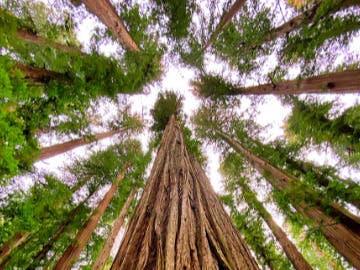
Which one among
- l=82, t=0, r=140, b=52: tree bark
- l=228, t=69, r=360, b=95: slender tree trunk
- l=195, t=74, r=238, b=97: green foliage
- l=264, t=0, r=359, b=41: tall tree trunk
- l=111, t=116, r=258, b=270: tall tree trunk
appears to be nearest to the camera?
l=111, t=116, r=258, b=270: tall tree trunk

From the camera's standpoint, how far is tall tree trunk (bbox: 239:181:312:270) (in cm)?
556

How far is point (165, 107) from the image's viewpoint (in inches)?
370

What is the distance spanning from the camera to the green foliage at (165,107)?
368 inches

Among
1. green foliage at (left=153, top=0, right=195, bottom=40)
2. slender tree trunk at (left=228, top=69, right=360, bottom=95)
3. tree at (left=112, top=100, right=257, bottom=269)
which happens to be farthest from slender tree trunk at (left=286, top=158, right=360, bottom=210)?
green foliage at (left=153, top=0, right=195, bottom=40)

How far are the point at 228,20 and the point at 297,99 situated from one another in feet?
10.2

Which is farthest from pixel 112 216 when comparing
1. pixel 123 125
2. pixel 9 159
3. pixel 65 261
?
pixel 9 159

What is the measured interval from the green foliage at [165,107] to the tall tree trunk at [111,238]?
3170mm

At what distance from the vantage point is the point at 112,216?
27.9 feet

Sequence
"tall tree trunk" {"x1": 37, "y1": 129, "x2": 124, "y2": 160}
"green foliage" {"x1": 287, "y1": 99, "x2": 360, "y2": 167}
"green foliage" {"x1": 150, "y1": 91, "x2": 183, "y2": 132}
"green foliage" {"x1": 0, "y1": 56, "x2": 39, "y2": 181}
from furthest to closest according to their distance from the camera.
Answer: "green foliage" {"x1": 150, "y1": 91, "x2": 183, "y2": 132}
"tall tree trunk" {"x1": 37, "y1": 129, "x2": 124, "y2": 160}
"green foliage" {"x1": 287, "y1": 99, "x2": 360, "y2": 167}
"green foliage" {"x1": 0, "y1": 56, "x2": 39, "y2": 181}

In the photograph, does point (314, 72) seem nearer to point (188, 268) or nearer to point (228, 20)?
point (228, 20)

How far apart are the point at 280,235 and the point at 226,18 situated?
5847 millimetres

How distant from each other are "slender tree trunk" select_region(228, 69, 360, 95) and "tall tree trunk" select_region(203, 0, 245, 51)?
6.46 feet

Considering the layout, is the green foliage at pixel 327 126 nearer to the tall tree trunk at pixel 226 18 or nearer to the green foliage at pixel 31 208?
the tall tree trunk at pixel 226 18

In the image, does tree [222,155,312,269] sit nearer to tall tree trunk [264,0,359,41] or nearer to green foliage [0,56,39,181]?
tall tree trunk [264,0,359,41]
